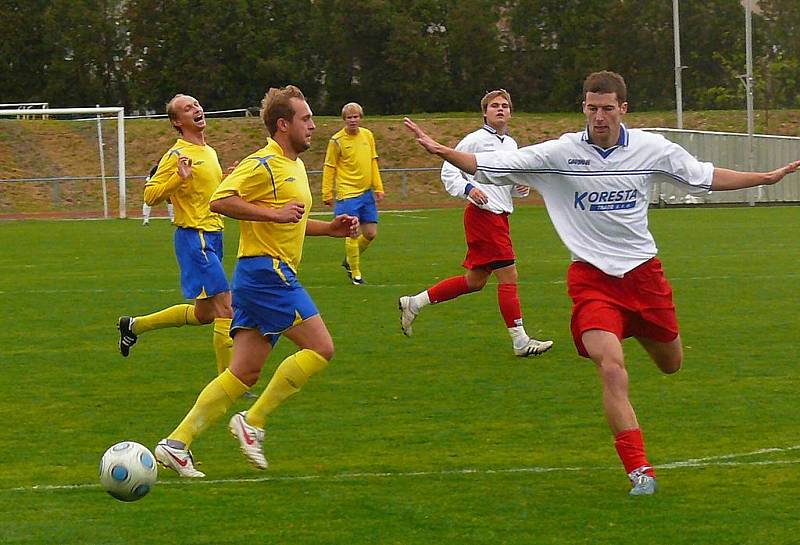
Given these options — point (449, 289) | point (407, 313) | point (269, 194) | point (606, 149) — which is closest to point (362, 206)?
point (407, 313)

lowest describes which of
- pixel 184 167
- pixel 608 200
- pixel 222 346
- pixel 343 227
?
pixel 222 346

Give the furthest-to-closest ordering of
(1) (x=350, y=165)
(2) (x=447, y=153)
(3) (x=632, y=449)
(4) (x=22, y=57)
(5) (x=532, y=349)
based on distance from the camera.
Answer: (4) (x=22, y=57) < (1) (x=350, y=165) < (5) (x=532, y=349) < (2) (x=447, y=153) < (3) (x=632, y=449)

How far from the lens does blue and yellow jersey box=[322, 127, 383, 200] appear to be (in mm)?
17578

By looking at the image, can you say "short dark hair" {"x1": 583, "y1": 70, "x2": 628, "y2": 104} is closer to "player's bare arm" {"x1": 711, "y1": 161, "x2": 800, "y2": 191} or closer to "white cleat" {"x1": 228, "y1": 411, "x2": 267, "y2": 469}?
"player's bare arm" {"x1": 711, "y1": 161, "x2": 800, "y2": 191}

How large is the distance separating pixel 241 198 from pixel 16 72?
58.2m

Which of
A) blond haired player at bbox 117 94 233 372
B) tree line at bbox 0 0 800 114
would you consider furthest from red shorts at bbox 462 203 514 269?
tree line at bbox 0 0 800 114

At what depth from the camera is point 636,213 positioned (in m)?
7.04

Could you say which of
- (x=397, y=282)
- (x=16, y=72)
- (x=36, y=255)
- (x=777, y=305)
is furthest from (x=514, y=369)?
(x=16, y=72)

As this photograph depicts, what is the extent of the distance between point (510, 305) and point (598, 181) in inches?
168

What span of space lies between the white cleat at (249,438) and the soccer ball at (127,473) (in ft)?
2.59

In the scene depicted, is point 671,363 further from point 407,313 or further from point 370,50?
point 370,50

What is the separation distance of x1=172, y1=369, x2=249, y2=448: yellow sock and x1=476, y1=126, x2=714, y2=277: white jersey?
5.29 ft

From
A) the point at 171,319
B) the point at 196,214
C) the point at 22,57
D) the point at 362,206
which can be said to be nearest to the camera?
the point at 196,214

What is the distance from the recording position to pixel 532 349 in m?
11.3
